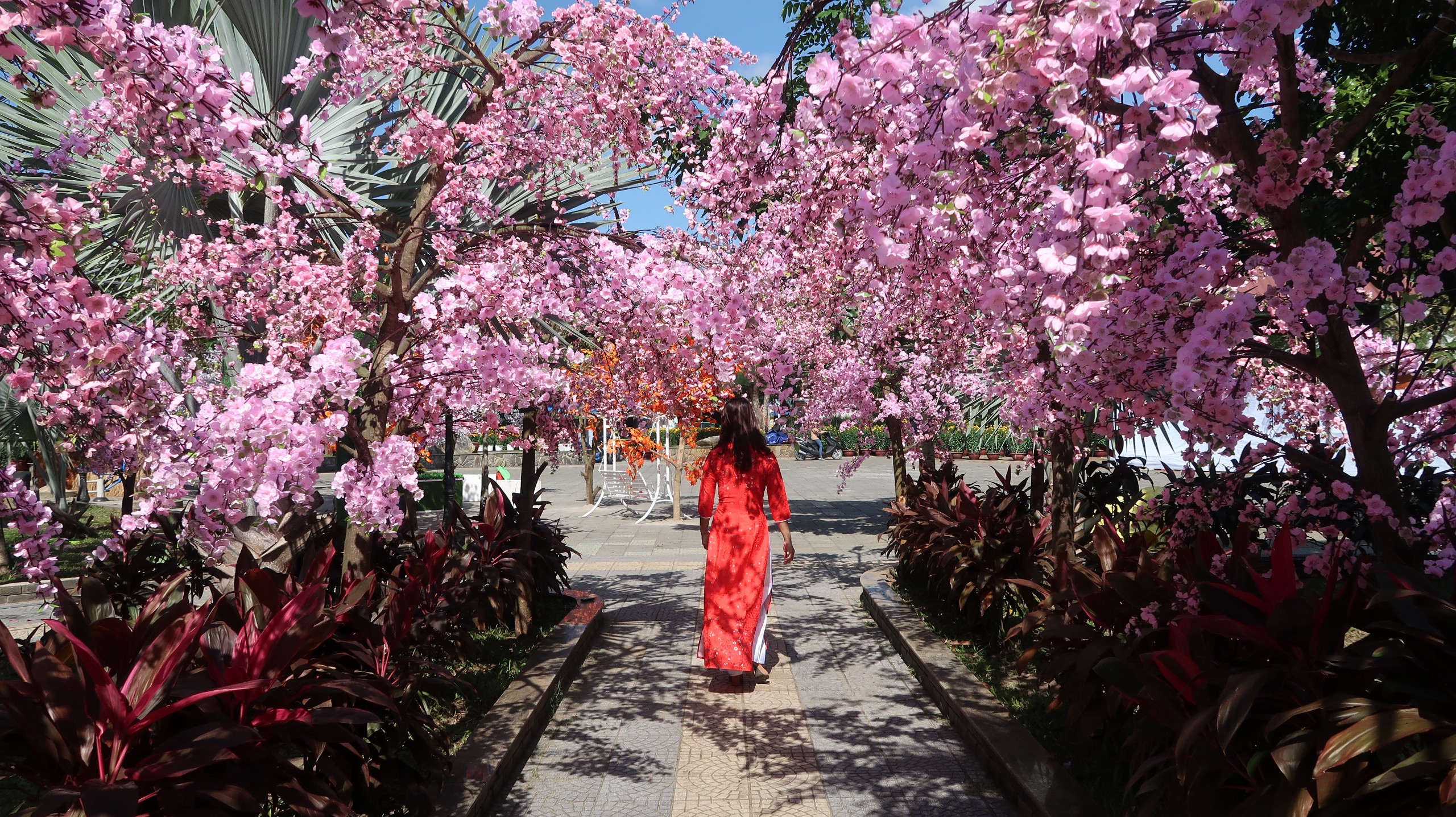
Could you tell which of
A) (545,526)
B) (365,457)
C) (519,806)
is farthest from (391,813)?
(545,526)

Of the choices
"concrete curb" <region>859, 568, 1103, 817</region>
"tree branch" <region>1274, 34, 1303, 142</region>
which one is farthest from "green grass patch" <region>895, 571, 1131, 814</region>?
"tree branch" <region>1274, 34, 1303, 142</region>

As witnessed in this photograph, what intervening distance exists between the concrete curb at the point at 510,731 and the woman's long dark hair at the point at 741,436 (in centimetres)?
173

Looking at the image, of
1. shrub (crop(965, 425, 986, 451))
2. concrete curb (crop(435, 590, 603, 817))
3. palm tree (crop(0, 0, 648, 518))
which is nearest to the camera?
concrete curb (crop(435, 590, 603, 817))

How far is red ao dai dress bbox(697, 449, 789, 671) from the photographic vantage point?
5.96 m

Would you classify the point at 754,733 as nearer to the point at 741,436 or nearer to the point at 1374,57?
the point at 741,436

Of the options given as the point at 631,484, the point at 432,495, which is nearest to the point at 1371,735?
the point at 432,495

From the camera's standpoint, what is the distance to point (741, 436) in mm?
6180

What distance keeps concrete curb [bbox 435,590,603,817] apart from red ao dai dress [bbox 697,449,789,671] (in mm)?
982

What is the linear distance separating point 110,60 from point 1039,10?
9.14 feet

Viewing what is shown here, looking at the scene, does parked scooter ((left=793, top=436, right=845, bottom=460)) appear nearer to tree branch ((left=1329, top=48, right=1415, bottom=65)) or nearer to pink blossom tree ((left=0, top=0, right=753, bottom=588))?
pink blossom tree ((left=0, top=0, right=753, bottom=588))

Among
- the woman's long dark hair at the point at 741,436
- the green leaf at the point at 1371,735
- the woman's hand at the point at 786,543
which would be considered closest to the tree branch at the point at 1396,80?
the green leaf at the point at 1371,735

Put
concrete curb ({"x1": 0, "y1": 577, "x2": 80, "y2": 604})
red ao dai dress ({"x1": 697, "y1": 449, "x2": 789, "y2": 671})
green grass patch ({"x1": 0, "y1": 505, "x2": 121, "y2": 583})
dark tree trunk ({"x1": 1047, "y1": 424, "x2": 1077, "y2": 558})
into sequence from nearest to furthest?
dark tree trunk ({"x1": 1047, "y1": 424, "x2": 1077, "y2": 558})
red ao dai dress ({"x1": 697, "y1": 449, "x2": 789, "y2": 671})
concrete curb ({"x1": 0, "y1": 577, "x2": 80, "y2": 604})
green grass patch ({"x1": 0, "y1": 505, "x2": 121, "y2": 583})

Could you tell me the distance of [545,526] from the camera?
8250 mm

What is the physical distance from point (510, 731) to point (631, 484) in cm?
1548
